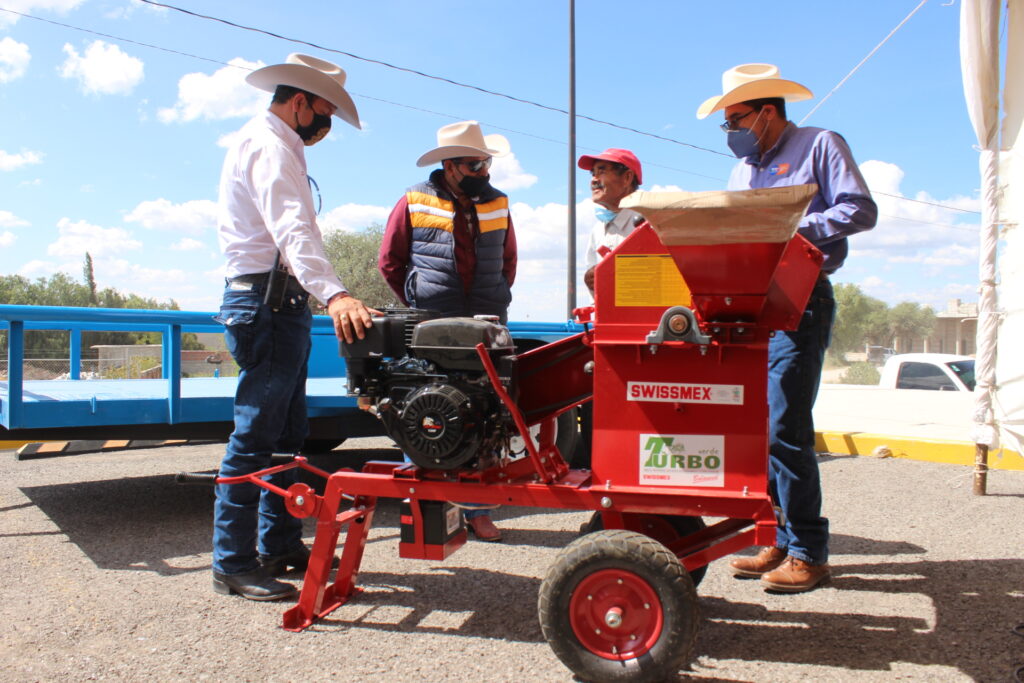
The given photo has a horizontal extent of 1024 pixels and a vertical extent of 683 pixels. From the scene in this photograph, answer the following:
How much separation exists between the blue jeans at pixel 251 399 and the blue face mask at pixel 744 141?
2005mm

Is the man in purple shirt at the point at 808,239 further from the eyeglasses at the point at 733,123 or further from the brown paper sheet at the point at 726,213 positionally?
the brown paper sheet at the point at 726,213

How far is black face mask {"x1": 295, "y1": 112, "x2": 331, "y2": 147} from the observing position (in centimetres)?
341

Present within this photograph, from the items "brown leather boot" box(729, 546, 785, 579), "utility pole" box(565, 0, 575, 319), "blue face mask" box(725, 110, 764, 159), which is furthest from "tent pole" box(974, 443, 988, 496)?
"utility pole" box(565, 0, 575, 319)

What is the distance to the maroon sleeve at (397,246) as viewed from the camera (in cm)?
408

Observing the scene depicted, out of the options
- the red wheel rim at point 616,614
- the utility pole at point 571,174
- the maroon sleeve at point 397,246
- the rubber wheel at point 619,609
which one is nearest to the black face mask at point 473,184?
the maroon sleeve at point 397,246

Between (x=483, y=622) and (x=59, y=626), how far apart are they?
1600 mm

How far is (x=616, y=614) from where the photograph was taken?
2441 mm

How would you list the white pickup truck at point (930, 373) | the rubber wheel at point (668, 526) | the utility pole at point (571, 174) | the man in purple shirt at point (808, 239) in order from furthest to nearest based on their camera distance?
the utility pole at point (571, 174) → the white pickup truck at point (930, 373) → the man in purple shirt at point (808, 239) → the rubber wheel at point (668, 526)

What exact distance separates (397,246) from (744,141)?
182 cm

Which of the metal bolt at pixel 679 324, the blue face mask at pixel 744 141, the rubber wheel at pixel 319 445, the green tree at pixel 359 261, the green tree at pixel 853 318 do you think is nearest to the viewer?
the metal bolt at pixel 679 324

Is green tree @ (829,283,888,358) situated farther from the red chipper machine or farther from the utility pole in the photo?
the red chipper machine

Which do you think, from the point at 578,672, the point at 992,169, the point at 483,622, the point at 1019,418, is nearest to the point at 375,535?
the point at 483,622

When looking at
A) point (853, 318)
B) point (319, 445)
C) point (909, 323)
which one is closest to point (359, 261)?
point (319, 445)

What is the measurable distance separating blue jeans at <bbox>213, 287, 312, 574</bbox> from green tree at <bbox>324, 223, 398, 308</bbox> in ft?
116
